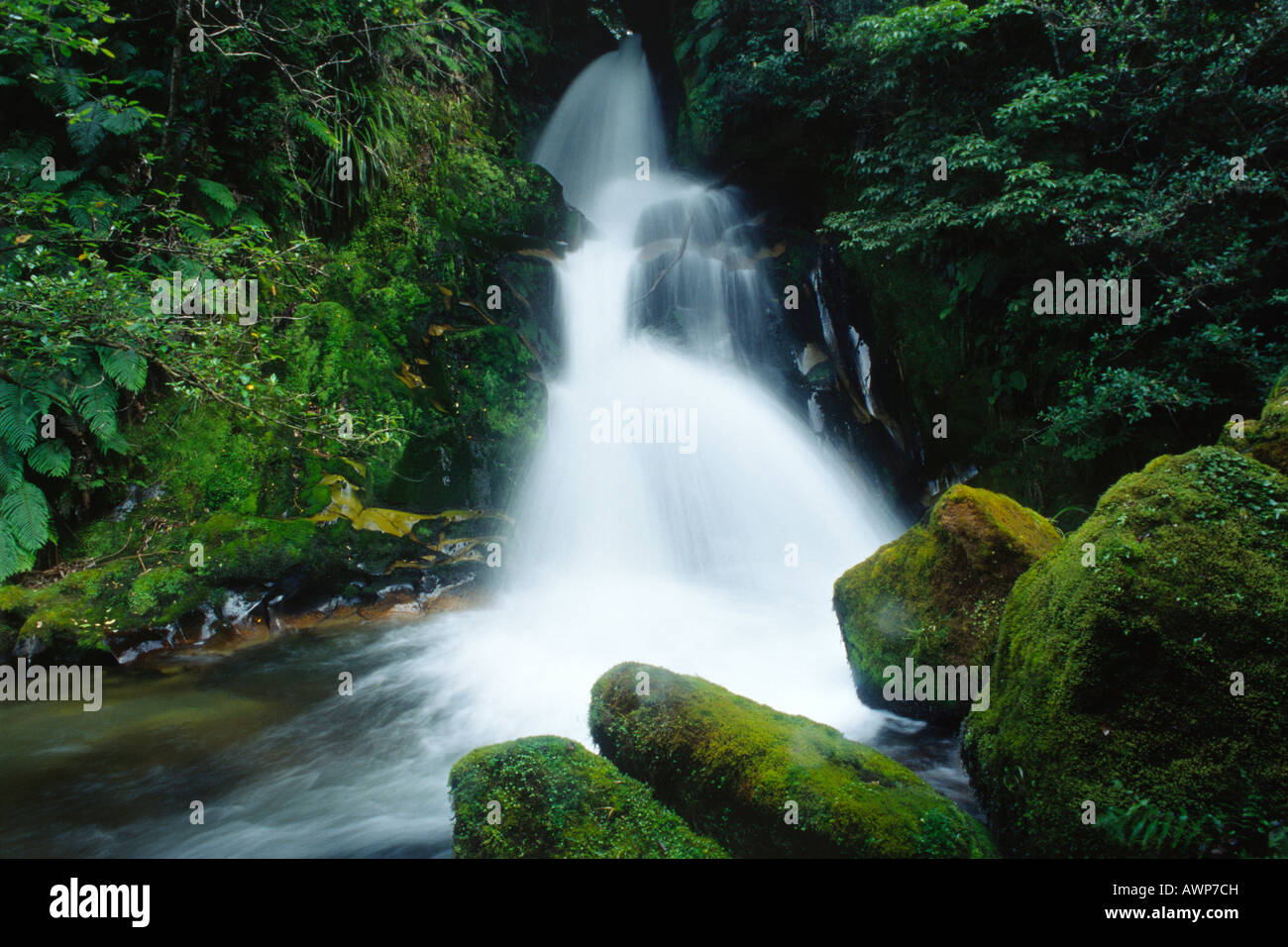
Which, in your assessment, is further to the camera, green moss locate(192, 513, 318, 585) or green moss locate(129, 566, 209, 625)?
green moss locate(192, 513, 318, 585)

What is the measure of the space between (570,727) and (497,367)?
578 cm

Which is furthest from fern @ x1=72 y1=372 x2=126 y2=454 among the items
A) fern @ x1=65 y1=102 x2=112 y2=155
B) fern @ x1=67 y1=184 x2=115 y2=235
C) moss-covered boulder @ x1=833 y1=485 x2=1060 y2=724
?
moss-covered boulder @ x1=833 y1=485 x2=1060 y2=724

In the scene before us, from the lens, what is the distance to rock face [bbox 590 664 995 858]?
2.70m

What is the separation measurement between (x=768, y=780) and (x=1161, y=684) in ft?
6.04

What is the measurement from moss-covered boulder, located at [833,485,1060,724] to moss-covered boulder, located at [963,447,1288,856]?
1.21 meters

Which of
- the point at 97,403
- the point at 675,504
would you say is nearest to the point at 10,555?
the point at 97,403

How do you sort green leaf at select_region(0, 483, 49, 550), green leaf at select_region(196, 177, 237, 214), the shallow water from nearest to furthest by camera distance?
the shallow water < green leaf at select_region(0, 483, 49, 550) < green leaf at select_region(196, 177, 237, 214)

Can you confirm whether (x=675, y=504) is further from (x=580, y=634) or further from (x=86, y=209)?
(x=86, y=209)

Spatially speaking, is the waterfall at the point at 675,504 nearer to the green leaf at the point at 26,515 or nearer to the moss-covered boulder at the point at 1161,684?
the moss-covered boulder at the point at 1161,684

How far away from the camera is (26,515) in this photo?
217 inches

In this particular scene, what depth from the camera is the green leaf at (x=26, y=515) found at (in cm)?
545

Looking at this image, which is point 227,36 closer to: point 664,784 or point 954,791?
point 664,784

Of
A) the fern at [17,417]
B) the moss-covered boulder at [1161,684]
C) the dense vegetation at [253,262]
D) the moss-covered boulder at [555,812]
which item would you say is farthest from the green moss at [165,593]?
the moss-covered boulder at [1161,684]

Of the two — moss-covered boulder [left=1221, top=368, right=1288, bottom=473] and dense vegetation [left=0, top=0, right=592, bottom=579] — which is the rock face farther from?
dense vegetation [left=0, top=0, right=592, bottom=579]
